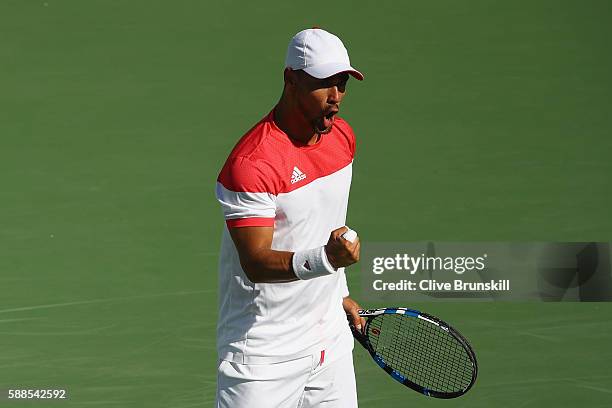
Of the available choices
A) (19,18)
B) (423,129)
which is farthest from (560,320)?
(19,18)

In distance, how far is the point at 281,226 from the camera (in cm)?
529

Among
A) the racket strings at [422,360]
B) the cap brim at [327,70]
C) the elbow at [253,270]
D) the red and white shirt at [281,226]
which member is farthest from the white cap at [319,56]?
the racket strings at [422,360]

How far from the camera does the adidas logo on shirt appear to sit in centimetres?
525

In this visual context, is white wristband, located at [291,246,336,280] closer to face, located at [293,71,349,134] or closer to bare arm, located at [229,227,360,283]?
bare arm, located at [229,227,360,283]

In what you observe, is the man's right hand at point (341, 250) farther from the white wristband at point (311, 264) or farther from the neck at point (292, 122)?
the neck at point (292, 122)

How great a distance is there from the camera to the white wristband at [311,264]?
482 cm

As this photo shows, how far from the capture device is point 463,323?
8625mm

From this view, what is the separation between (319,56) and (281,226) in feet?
2.20

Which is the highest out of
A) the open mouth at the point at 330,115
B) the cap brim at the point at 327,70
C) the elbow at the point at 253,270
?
the cap brim at the point at 327,70

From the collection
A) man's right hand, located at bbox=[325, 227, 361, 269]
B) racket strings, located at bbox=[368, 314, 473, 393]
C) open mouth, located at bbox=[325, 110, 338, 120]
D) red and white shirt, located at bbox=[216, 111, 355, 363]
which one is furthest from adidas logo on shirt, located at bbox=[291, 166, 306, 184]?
racket strings, located at bbox=[368, 314, 473, 393]

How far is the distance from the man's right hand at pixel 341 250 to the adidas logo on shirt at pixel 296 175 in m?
0.53

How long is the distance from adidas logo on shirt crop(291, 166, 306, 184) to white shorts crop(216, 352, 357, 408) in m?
0.74

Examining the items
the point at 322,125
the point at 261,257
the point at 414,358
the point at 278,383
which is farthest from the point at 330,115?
the point at 414,358

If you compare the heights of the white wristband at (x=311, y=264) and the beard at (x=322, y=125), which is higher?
the beard at (x=322, y=125)
